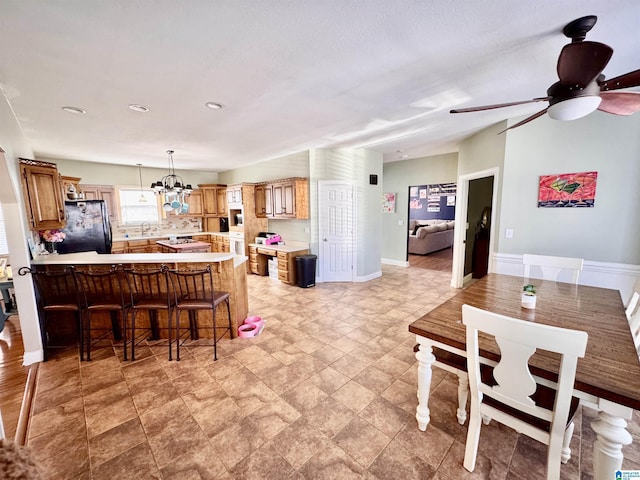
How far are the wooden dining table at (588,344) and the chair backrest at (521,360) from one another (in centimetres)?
7

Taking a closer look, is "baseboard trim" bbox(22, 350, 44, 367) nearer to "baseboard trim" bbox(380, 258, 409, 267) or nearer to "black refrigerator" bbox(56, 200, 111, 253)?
"black refrigerator" bbox(56, 200, 111, 253)

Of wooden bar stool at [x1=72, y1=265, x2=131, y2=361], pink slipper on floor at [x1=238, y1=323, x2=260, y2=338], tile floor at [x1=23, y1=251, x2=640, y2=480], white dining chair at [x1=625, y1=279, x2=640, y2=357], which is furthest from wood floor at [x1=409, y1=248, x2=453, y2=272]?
wooden bar stool at [x1=72, y1=265, x2=131, y2=361]

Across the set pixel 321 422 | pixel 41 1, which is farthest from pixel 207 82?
pixel 321 422

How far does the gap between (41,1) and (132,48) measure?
49 cm

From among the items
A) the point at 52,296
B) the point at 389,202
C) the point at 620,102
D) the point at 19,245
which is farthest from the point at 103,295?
the point at 389,202

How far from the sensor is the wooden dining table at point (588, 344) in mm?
1181

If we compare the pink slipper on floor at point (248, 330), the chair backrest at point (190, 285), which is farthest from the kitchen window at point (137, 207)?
the pink slipper on floor at point (248, 330)

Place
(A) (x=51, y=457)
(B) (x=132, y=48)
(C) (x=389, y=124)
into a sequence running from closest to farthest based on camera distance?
(A) (x=51, y=457)
(B) (x=132, y=48)
(C) (x=389, y=124)

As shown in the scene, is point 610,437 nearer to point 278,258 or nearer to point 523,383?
point 523,383

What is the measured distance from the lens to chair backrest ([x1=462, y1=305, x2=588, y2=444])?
1153 mm

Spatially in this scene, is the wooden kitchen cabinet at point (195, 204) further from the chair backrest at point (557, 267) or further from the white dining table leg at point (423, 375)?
the chair backrest at point (557, 267)

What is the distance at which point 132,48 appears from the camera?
6.22 ft

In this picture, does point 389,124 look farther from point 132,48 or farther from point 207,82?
point 132,48

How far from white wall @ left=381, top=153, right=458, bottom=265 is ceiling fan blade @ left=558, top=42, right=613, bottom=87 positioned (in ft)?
15.3
